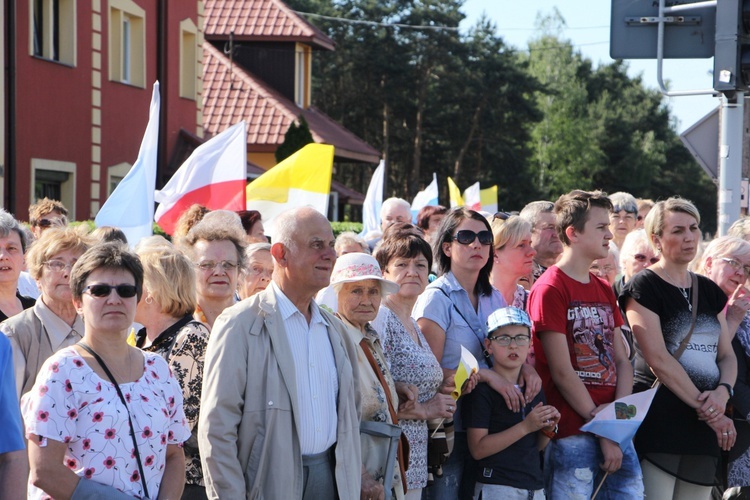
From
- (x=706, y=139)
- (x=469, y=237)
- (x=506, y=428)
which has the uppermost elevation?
(x=706, y=139)

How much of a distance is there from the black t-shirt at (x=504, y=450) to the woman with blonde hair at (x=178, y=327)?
170cm

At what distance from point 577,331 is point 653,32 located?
316 cm

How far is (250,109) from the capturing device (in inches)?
1244

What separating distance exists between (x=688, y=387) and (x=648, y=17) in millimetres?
3137

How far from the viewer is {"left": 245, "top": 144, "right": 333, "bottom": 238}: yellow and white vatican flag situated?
9.98m

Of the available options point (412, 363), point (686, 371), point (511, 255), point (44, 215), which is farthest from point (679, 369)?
point (44, 215)

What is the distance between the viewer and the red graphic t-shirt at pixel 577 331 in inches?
238

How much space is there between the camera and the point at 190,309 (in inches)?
195

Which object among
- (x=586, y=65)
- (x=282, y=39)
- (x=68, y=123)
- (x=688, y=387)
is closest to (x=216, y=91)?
(x=282, y=39)

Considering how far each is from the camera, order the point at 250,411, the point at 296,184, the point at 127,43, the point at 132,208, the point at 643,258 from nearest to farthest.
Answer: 1. the point at 250,411
2. the point at 643,258
3. the point at 132,208
4. the point at 296,184
5. the point at 127,43

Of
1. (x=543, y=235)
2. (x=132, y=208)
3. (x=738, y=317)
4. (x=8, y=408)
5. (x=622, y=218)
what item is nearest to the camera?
(x=8, y=408)

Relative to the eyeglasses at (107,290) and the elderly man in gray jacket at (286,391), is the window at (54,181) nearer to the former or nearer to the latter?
the elderly man in gray jacket at (286,391)

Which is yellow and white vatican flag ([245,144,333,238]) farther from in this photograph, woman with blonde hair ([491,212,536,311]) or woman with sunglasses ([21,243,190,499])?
woman with sunglasses ([21,243,190,499])

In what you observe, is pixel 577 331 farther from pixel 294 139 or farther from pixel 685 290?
pixel 294 139
